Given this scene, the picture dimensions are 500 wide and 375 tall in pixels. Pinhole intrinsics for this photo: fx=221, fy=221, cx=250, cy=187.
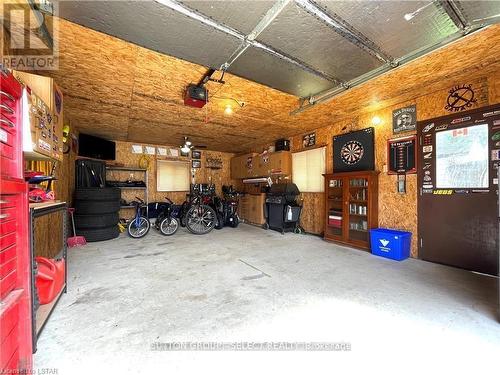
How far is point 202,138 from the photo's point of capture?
611cm

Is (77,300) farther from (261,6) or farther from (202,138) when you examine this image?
(202,138)

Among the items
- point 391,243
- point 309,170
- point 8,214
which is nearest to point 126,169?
point 309,170

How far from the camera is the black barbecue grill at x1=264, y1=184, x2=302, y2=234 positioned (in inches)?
213

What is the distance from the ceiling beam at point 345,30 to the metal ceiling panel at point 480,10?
0.60 meters

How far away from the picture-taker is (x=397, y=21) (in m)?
1.80

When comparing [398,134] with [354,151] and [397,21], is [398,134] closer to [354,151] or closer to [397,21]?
[354,151]

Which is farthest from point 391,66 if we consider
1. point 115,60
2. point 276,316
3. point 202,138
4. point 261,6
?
point 202,138

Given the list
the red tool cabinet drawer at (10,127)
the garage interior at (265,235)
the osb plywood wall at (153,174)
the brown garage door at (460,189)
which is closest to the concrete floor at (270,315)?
the garage interior at (265,235)

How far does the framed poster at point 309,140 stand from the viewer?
5.34 m

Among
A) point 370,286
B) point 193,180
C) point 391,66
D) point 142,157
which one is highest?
point 391,66

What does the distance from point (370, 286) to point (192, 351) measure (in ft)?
6.48

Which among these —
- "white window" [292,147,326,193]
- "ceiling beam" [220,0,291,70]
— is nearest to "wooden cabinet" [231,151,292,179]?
"white window" [292,147,326,193]

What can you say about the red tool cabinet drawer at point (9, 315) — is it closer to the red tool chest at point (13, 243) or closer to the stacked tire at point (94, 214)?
the red tool chest at point (13, 243)

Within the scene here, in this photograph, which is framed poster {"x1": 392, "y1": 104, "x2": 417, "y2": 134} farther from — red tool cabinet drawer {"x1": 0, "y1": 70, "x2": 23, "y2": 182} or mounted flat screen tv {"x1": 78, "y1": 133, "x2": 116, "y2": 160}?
mounted flat screen tv {"x1": 78, "y1": 133, "x2": 116, "y2": 160}
